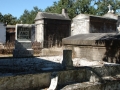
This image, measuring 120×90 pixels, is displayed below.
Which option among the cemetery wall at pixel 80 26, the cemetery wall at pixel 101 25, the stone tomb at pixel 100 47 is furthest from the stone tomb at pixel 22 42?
the cemetery wall at pixel 101 25

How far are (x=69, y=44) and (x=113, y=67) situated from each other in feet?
14.8

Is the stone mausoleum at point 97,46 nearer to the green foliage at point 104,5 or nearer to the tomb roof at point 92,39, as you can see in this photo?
the tomb roof at point 92,39

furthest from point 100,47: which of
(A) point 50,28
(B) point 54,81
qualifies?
(A) point 50,28

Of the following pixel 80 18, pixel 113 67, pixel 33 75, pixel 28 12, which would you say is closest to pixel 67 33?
pixel 80 18

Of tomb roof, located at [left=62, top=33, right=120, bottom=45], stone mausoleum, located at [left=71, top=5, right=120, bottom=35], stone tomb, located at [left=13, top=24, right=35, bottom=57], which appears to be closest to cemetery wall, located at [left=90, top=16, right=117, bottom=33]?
stone mausoleum, located at [left=71, top=5, right=120, bottom=35]

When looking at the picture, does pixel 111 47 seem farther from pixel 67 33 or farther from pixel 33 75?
pixel 67 33

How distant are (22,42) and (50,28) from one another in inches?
331

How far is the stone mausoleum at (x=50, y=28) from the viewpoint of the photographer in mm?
18719

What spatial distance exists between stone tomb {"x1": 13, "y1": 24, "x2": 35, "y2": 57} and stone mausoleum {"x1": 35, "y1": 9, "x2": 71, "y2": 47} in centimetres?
677

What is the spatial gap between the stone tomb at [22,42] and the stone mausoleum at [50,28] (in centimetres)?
677

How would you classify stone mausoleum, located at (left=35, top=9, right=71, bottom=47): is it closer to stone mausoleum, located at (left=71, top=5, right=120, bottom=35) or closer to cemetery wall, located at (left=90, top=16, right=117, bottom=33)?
stone mausoleum, located at (left=71, top=5, right=120, bottom=35)

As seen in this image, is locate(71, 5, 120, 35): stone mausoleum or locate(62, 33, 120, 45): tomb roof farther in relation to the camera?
locate(71, 5, 120, 35): stone mausoleum

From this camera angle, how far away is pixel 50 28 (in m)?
19.2

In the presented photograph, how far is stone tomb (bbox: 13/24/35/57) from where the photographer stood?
11000 mm
